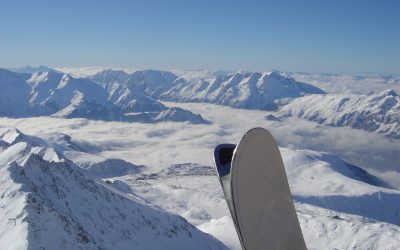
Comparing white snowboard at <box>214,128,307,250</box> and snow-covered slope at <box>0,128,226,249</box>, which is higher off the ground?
white snowboard at <box>214,128,307,250</box>

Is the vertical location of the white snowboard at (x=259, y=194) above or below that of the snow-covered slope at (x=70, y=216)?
above

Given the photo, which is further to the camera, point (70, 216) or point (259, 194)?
point (70, 216)

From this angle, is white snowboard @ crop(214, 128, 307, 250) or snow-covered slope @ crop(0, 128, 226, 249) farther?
snow-covered slope @ crop(0, 128, 226, 249)

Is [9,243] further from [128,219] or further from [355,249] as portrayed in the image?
[355,249]

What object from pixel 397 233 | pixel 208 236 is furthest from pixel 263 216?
pixel 397 233

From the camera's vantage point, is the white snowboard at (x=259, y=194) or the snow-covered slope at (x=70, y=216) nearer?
the white snowboard at (x=259, y=194)

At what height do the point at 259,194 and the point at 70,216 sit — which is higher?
the point at 259,194
